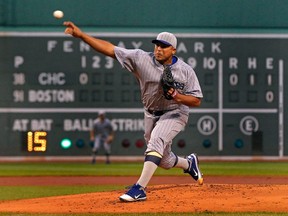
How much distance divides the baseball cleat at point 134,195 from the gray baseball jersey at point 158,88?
17.3 inches

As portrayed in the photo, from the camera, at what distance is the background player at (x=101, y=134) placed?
22.2 m

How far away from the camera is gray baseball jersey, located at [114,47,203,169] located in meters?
9.45

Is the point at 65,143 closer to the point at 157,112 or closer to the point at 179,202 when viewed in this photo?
the point at 157,112

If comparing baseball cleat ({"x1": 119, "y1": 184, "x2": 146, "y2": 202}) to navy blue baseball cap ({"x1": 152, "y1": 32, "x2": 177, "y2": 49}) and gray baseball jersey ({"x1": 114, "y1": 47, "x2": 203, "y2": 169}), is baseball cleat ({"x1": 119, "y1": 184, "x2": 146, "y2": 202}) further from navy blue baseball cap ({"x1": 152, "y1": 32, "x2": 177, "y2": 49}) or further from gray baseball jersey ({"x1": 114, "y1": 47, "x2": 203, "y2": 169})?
navy blue baseball cap ({"x1": 152, "y1": 32, "x2": 177, "y2": 49})

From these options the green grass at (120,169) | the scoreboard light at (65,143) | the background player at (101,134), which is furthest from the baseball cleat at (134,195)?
the scoreboard light at (65,143)

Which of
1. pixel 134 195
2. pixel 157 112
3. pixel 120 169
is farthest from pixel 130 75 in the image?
pixel 134 195

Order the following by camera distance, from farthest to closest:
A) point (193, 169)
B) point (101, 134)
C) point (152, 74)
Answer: point (101, 134) → point (193, 169) → point (152, 74)

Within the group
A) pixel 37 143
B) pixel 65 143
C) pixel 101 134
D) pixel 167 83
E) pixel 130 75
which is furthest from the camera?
pixel 130 75

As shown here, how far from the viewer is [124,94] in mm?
22609

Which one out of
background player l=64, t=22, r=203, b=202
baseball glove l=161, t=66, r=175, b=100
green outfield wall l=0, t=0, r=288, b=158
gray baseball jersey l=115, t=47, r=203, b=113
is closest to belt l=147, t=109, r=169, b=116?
background player l=64, t=22, r=203, b=202

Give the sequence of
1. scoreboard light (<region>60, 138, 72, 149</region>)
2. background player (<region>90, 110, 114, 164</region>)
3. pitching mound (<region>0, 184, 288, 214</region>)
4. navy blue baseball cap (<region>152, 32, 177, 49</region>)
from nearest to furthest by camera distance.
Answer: pitching mound (<region>0, 184, 288, 214</region>)
navy blue baseball cap (<region>152, 32, 177, 49</region>)
background player (<region>90, 110, 114, 164</region>)
scoreboard light (<region>60, 138, 72, 149</region>)

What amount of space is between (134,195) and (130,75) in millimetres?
13463

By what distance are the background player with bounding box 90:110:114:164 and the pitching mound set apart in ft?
38.0

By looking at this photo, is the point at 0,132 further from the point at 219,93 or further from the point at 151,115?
the point at 151,115
